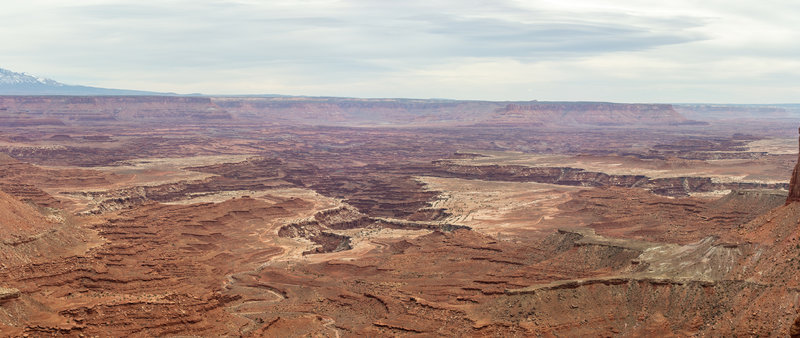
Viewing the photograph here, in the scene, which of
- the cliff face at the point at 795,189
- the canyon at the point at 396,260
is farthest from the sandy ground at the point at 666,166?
the cliff face at the point at 795,189

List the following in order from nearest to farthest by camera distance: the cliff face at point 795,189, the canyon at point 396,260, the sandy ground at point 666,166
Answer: the canyon at point 396,260 → the cliff face at point 795,189 → the sandy ground at point 666,166

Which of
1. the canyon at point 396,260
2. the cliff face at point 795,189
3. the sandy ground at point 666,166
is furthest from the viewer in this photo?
the sandy ground at point 666,166

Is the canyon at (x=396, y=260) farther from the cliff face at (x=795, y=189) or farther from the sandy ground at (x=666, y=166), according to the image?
the sandy ground at (x=666, y=166)

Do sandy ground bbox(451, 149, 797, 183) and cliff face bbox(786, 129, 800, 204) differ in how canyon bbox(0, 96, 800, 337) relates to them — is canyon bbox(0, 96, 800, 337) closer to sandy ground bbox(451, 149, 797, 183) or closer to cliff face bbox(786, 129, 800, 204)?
cliff face bbox(786, 129, 800, 204)

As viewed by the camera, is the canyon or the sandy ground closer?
the canyon

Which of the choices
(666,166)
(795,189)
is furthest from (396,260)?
(666,166)

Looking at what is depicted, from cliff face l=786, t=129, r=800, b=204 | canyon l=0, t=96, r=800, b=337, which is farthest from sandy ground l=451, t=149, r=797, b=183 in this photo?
cliff face l=786, t=129, r=800, b=204

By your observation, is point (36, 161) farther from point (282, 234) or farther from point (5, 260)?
point (5, 260)

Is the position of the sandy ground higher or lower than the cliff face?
lower

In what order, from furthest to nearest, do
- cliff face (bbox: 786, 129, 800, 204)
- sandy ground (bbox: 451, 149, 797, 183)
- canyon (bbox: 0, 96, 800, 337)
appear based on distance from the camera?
sandy ground (bbox: 451, 149, 797, 183)
cliff face (bbox: 786, 129, 800, 204)
canyon (bbox: 0, 96, 800, 337)

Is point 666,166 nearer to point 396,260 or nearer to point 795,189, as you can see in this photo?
point 396,260

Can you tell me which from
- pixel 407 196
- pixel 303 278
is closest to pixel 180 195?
pixel 407 196

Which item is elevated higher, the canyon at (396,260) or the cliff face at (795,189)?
the cliff face at (795,189)
